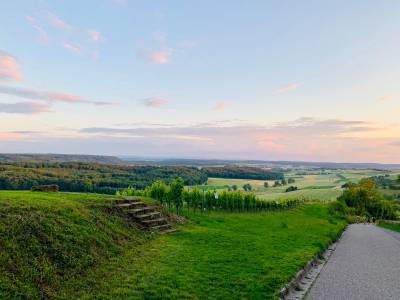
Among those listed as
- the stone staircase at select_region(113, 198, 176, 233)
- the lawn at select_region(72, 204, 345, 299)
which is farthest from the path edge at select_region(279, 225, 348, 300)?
the stone staircase at select_region(113, 198, 176, 233)

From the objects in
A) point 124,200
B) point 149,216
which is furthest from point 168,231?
point 124,200

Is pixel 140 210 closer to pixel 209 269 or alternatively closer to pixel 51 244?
pixel 209 269

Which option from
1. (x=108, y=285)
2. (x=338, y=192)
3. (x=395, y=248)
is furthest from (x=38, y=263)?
(x=338, y=192)

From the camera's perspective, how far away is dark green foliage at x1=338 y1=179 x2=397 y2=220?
11200 centimetres

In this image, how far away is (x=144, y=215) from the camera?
22766 mm

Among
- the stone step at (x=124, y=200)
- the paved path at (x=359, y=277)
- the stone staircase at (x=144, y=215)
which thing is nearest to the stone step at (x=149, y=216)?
the stone staircase at (x=144, y=215)

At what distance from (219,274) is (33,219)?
7970mm

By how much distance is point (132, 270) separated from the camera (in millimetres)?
13148

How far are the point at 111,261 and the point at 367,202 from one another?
12115cm

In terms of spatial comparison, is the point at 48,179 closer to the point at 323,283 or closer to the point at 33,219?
the point at 33,219

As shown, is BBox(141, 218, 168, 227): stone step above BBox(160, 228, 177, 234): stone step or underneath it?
above

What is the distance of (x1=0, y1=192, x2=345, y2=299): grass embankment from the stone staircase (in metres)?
1.92

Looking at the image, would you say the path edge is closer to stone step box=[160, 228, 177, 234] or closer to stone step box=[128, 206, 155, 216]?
stone step box=[160, 228, 177, 234]

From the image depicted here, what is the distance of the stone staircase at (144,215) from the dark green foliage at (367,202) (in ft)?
343
